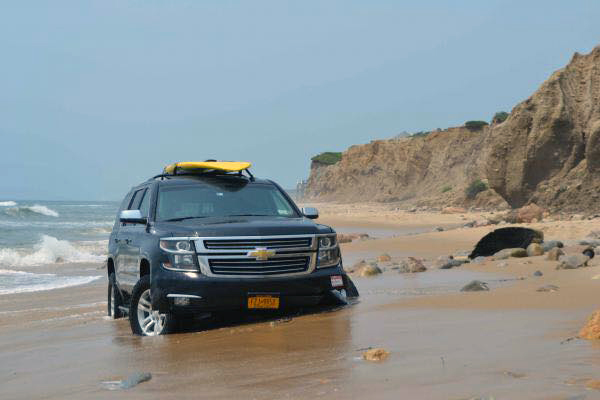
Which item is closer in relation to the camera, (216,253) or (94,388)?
(94,388)

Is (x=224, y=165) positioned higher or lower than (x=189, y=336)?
higher

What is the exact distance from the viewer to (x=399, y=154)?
87938 mm

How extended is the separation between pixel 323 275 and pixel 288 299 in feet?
1.55

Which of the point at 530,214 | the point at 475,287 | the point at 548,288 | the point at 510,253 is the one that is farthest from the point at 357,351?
the point at 530,214

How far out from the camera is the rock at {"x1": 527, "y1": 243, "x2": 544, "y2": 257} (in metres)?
14.6

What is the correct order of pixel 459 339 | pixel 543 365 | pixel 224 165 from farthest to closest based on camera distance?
pixel 224 165 < pixel 459 339 < pixel 543 365

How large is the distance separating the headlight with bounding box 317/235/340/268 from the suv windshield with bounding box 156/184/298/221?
0.82 metres

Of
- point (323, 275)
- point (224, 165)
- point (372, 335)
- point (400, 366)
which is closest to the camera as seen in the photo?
point (400, 366)

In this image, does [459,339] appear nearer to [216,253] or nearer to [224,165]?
[216,253]

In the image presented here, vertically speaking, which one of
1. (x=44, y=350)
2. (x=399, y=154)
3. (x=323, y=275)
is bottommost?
(x=44, y=350)

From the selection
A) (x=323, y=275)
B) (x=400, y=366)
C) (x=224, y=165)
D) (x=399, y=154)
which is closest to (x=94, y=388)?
(x=400, y=366)

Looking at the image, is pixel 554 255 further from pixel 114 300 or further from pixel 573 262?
pixel 114 300

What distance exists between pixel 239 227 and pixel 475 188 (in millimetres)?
44281

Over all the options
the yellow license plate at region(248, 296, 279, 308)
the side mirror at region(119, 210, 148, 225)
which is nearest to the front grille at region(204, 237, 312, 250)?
the yellow license plate at region(248, 296, 279, 308)
